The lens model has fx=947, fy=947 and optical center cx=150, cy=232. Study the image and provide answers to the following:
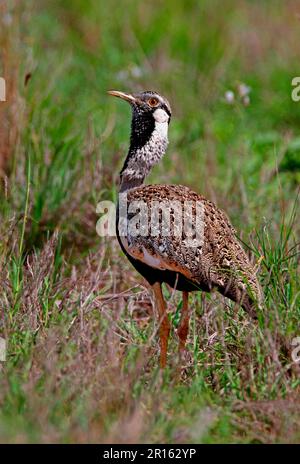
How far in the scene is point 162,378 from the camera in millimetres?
3031

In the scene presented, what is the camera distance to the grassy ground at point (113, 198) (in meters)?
2.92

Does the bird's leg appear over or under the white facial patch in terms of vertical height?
under

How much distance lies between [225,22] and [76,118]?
249 cm

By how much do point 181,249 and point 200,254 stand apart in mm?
71

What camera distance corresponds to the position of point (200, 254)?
339cm

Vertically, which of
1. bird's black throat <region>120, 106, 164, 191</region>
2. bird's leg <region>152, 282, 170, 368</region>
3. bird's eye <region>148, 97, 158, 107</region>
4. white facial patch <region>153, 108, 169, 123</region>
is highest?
bird's eye <region>148, 97, 158, 107</region>

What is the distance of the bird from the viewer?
3365 millimetres

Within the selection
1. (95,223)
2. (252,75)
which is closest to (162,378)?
(95,223)

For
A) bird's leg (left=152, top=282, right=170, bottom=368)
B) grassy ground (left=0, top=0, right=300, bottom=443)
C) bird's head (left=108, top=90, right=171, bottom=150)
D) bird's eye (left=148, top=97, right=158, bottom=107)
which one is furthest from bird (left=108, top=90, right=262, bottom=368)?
bird's eye (left=148, top=97, right=158, bottom=107)

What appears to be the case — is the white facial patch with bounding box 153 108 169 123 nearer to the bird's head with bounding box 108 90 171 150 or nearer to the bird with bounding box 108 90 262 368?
the bird's head with bounding box 108 90 171 150

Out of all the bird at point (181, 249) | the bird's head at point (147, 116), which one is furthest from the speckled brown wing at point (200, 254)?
the bird's head at point (147, 116)

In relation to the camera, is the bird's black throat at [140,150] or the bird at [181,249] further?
the bird's black throat at [140,150]

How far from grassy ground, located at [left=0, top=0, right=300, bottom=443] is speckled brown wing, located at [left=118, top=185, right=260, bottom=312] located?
0.12 metres

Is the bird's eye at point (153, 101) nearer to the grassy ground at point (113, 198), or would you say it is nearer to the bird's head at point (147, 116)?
the bird's head at point (147, 116)
